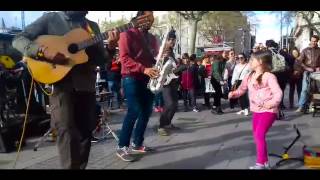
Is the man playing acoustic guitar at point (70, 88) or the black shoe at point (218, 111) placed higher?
the man playing acoustic guitar at point (70, 88)

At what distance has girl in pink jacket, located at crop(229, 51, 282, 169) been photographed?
5297mm

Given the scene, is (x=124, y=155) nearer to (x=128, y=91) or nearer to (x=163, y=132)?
(x=128, y=91)

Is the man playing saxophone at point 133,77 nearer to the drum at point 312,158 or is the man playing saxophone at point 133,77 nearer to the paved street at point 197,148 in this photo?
the paved street at point 197,148

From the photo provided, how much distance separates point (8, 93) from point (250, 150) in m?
5.11

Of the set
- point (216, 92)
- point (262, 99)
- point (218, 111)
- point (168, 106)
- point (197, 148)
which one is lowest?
point (218, 111)

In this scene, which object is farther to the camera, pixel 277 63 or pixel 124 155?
pixel 277 63

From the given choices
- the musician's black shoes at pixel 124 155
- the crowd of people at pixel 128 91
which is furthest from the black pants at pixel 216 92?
the musician's black shoes at pixel 124 155

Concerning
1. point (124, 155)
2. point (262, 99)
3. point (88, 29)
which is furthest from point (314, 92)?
point (88, 29)

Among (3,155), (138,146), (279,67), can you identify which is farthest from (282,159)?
(279,67)

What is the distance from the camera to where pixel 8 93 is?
8.97 m

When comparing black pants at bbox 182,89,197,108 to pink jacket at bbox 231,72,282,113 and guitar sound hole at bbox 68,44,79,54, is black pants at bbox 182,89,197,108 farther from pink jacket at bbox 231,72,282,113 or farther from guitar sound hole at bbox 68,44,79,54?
guitar sound hole at bbox 68,44,79,54

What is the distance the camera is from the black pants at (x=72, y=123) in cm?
441

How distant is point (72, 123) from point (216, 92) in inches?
303

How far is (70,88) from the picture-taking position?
4.48 metres
